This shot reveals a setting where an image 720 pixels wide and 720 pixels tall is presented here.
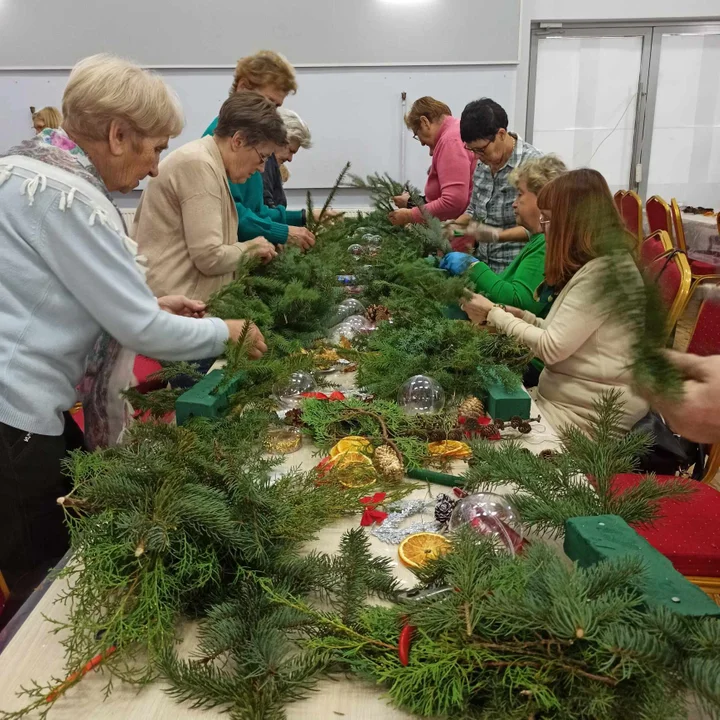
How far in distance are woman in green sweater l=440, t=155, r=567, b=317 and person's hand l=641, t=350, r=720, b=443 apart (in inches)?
57.6

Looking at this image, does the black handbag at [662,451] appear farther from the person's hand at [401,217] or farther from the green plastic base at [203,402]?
the person's hand at [401,217]

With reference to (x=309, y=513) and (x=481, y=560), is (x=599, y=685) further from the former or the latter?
(x=309, y=513)

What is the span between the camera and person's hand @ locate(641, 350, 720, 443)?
0.69m

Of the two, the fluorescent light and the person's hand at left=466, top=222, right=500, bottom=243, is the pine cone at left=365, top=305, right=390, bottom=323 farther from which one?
the fluorescent light

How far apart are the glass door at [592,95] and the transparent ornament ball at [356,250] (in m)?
4.04

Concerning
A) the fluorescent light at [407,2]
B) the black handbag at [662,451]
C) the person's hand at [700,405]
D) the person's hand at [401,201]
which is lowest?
the black handbag at [662,451]

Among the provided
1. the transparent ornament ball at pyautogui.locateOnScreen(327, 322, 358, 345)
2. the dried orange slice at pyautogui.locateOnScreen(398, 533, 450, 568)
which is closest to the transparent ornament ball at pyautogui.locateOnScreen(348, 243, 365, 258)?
the transparent ornament ball at pyautogui.locateOnScreen(327, 322, 358, 345)

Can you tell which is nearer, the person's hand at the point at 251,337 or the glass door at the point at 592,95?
the person's hand at the point at 251,337

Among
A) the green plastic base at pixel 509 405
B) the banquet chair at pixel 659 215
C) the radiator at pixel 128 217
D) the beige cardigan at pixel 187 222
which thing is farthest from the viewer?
the banquet chair at pixel 659 215

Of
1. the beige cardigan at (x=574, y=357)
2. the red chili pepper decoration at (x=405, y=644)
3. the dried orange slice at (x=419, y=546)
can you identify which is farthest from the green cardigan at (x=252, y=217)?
the red chili pepper decoration at (x=405, y=644)

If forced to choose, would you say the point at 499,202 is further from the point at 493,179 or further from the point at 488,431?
the point at 488,431

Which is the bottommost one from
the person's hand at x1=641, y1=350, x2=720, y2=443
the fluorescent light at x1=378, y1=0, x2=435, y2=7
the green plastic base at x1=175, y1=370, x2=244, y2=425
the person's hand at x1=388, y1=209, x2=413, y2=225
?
the green plastic base at x1=175, y1=370, x2=244, y2=425

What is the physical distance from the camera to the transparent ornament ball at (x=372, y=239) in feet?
11.5

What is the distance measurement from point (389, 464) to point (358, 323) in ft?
3.09
